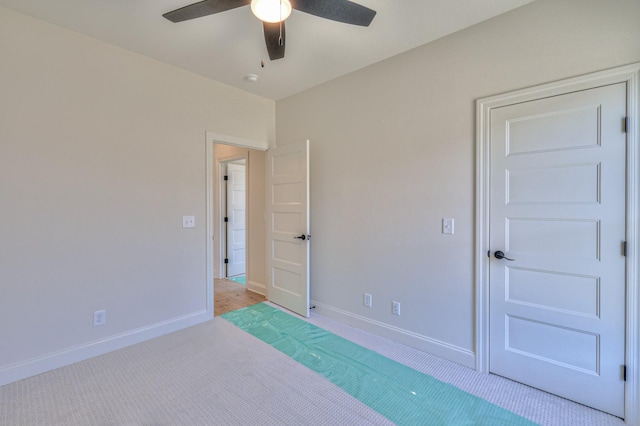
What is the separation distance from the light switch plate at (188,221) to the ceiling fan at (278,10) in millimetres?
1894

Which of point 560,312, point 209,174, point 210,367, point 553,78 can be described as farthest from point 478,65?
point 210,367

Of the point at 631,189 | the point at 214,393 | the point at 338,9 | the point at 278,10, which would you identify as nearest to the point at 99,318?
the point at 214,393

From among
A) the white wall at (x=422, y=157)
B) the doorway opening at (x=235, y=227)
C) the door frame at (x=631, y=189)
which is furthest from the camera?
the doorway opening at (x=235, y=227)

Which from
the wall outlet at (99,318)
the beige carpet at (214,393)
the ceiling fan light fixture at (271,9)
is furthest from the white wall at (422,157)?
the wall outlet at (99,318)

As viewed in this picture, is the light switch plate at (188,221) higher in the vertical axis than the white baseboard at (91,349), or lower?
higher

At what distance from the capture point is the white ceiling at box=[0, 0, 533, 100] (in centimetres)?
202

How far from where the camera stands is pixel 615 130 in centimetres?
174

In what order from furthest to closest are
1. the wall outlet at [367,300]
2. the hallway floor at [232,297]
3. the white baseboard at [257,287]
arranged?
the white baseboard at [257,287] → the hallway floor at [232,297] → the wall outlet at [367,300]

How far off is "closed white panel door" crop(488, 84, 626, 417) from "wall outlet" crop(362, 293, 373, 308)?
1.09 m

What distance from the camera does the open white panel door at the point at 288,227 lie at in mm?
3277

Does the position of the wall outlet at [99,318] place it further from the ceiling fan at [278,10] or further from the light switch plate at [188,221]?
the ceiling fan at [278,10]

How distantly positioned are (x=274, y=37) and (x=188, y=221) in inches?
82.3

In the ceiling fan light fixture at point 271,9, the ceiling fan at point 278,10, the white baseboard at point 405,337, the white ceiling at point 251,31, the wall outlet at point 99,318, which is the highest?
the white ceiling at point 251,31

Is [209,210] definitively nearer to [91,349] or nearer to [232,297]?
[232,297]
